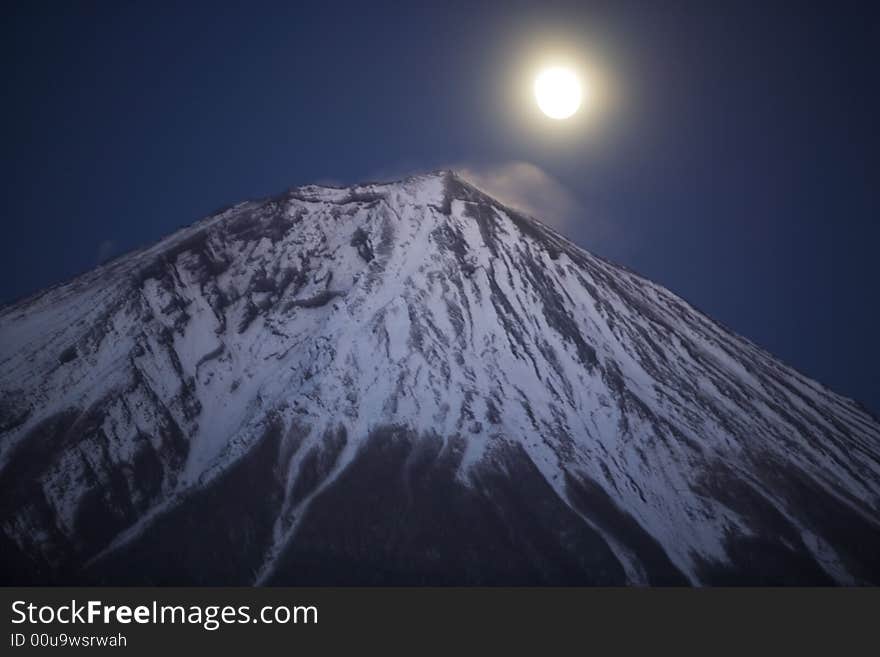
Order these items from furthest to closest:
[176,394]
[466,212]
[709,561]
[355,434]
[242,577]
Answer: [466,212] → [176,394] → [355,434] → [709,561] → [242,577]

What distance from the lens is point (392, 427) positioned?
63.9 m

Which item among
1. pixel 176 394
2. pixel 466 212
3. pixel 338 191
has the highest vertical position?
pixel 338 191

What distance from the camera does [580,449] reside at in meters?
66.2

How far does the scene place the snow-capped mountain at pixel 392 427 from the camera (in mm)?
55375

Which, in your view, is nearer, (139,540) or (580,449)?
(139,540)

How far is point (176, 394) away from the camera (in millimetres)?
67750

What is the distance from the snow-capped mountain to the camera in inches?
2180

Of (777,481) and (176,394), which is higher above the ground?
(176,394)

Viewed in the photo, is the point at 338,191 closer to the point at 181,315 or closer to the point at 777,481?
the point at 181,315

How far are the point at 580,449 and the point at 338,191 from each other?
45.6 meters

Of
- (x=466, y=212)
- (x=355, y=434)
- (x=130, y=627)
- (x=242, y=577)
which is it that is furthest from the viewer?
(x=466, y=212)

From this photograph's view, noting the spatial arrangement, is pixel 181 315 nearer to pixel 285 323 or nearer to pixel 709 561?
pixel 285 323

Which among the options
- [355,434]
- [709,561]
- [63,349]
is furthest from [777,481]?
[63,349]

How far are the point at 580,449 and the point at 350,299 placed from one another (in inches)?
1016
